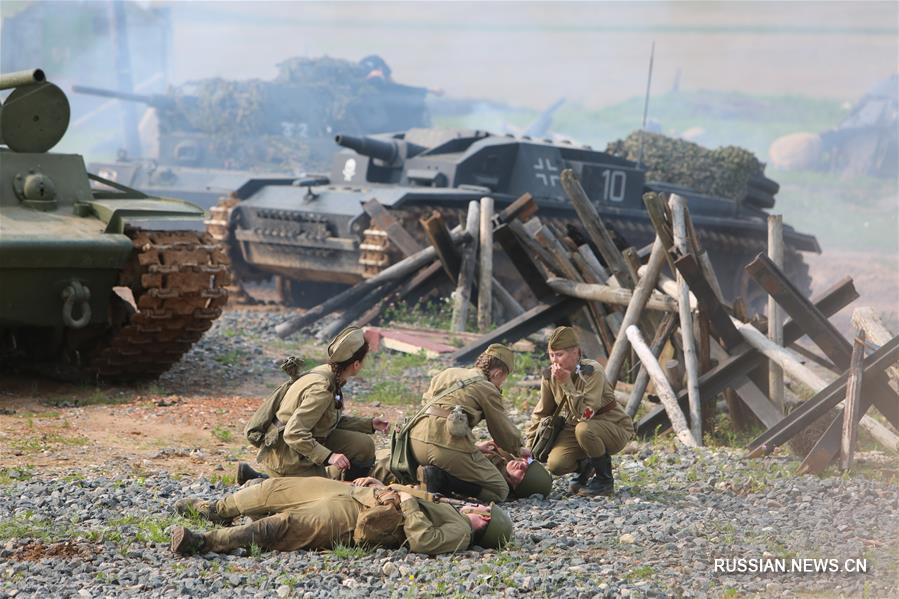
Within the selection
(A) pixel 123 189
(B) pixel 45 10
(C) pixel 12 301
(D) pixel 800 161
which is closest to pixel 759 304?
(A) pixel 123 189

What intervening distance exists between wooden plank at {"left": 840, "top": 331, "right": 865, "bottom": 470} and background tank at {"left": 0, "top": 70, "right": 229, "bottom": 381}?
4.95 metres

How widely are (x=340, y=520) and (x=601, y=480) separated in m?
1.86

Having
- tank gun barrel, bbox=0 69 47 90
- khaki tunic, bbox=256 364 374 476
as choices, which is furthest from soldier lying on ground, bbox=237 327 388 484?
tank gun barrel, bbox=0 69 47 90

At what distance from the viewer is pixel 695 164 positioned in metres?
21.1

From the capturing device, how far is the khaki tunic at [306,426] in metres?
6.51

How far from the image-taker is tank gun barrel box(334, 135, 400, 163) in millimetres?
18016

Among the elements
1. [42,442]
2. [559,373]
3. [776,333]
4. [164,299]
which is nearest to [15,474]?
[42,442]

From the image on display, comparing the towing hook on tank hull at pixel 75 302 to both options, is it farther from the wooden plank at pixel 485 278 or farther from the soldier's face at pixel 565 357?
the wooden plank at pixel 485 278

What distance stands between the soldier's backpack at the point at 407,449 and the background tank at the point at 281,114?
21822mm

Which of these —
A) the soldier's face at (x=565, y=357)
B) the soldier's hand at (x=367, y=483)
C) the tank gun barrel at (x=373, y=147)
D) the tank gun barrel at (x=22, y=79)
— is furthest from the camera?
the tank gun barrel at (x=373, y=147)

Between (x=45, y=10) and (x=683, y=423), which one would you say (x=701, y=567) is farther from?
(x=45, y=10)

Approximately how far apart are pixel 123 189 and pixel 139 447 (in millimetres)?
3610

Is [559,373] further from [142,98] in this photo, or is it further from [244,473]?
[142,98]

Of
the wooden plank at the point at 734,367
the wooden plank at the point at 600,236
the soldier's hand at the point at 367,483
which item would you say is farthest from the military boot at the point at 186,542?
the wooden plank at the point at 600,236
